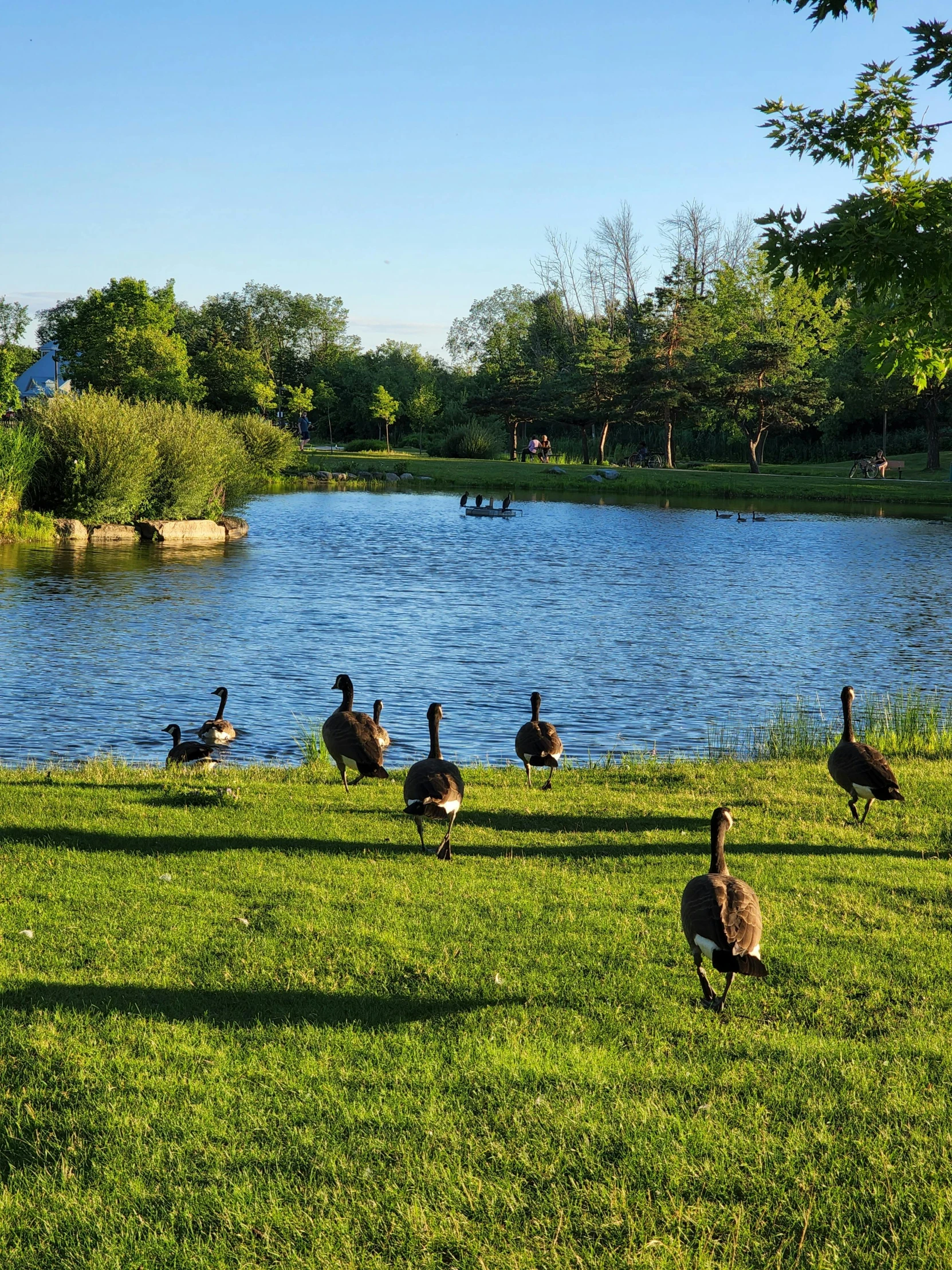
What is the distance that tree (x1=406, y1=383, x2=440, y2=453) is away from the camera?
11488cm

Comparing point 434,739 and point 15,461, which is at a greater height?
point 15,461

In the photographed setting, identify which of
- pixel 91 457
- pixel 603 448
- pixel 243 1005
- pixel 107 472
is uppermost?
pixel 603 448

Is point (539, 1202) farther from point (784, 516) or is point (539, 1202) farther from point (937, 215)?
point (784, 516)

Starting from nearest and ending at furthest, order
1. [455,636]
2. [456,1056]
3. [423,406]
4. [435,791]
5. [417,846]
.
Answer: [456,1056]
[435,791]
[417,846]
[455,636]
[423,406]

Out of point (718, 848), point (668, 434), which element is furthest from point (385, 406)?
point (718, 848)

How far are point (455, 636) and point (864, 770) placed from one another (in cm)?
1454

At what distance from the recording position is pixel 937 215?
33.3 feet

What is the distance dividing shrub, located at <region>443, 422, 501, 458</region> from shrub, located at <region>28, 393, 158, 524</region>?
57967mm

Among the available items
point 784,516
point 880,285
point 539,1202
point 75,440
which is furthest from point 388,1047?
point 784,516

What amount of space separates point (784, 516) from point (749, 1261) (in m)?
56.9

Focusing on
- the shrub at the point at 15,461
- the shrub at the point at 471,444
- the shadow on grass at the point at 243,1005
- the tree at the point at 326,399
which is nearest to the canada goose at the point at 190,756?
the shadow on grass at the point at 243,1005

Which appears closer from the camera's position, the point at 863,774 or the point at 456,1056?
the point at 456,1056

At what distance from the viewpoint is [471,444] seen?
96.9m

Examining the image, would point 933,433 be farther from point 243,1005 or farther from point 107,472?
point 243,1005
